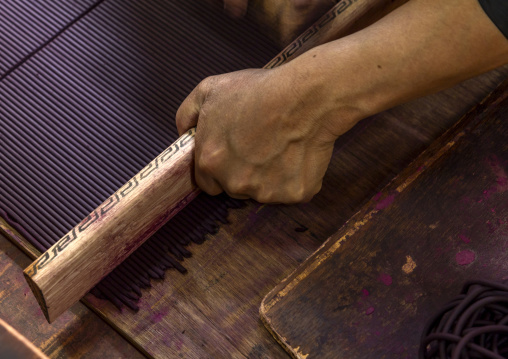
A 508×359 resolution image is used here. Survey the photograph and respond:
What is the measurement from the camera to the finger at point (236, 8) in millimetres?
1340

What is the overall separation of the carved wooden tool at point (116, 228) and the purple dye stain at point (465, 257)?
50 centimetres

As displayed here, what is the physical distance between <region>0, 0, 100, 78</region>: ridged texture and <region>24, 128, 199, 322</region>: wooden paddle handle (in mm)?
510

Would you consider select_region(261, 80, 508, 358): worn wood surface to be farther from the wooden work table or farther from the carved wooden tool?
the carved wooden tool

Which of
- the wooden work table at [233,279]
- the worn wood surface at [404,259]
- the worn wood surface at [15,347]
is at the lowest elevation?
the worn wood surface at [404,259]

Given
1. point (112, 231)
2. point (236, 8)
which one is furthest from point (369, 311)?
Result: point (236, 8)

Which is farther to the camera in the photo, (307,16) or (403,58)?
(307,16)

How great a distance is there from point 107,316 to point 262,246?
315 millimetres

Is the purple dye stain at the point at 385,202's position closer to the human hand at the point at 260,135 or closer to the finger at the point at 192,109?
the human hand at the point at 260,135

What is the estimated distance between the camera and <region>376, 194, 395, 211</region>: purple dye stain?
3.57ft

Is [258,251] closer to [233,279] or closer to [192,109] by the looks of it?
[233,279]

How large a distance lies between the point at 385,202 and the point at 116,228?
1.64 ft

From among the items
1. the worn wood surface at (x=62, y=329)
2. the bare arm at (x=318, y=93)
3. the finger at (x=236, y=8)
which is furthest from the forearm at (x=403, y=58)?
the worn wood surface at (x=62, y=329)

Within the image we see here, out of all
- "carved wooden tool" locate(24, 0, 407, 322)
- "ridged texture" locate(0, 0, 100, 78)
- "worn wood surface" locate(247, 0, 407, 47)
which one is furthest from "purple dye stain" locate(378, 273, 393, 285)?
"ridged texture" locate(0, 0, 100, 78)

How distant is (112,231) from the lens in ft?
3.22
